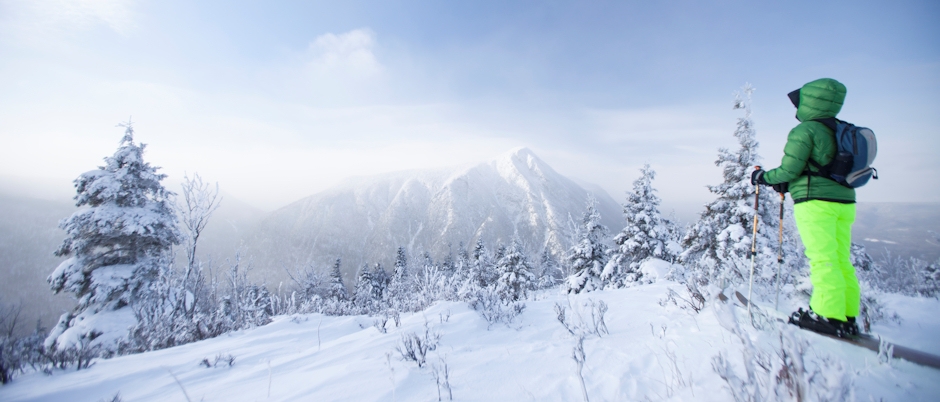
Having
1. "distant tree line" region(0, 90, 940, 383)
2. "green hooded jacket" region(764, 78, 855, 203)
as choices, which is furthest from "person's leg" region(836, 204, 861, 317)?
"distant tree line" region(0, 90, 940, 383)

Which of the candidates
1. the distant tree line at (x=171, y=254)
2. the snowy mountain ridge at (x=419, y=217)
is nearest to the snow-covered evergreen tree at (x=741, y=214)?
the distant tree line at (x=171, y=254)

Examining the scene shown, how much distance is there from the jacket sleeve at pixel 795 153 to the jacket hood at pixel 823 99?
16cm

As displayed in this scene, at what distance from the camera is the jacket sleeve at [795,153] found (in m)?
2.86

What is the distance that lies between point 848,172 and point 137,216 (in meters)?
16.3

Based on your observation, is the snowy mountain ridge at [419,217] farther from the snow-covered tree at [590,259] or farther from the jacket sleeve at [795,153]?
the jacket sleeve at [795,153]

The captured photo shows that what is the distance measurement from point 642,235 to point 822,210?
48.0 ft

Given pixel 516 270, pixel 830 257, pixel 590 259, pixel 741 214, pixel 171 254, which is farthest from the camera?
pixel 516 270

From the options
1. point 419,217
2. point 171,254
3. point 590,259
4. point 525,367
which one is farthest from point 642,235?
point 419,217

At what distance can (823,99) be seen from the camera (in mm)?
2877

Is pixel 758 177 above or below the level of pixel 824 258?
above

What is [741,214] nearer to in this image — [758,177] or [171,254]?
[758,177]

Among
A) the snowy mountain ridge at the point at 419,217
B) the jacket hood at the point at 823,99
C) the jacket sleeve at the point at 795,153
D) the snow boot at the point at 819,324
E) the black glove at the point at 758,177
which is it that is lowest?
the snowy mountain ridge at the point at 419,217

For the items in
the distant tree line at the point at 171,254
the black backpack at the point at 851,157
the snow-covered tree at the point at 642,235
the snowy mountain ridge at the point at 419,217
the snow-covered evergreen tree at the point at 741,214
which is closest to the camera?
the black backpack at the point at 851,157

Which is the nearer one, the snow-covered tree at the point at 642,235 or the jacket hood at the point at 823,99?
the jacket hood at the point at 823,99
